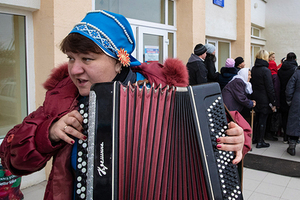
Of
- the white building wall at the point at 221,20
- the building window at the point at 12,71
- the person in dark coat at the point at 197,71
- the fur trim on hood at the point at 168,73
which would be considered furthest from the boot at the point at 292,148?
the building window at the point at 12,71

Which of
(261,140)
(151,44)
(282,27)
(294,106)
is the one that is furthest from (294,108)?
(282,27)

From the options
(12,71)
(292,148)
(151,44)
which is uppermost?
(151,44)

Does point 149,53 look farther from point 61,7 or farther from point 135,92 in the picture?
point 135,92

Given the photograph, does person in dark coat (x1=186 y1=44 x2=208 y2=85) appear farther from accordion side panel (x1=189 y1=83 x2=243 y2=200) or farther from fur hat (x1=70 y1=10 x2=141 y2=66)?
accordion side panel (x1=189 y1=83 x2=243 y2=200)

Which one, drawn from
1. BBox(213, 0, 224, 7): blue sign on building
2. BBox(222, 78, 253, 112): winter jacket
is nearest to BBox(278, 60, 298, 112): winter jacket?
BBox(222, 78, 253, 112): winter jacket

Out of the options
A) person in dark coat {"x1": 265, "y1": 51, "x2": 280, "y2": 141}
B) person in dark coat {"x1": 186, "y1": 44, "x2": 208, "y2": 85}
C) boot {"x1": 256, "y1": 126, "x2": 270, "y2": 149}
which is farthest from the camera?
person in dark coat {"x1": 265, "y1": 51, "x2": 280, "y2": 141}

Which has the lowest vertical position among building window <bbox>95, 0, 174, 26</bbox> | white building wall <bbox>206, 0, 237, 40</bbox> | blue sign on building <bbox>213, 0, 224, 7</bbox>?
building window <bbox>95, 0, 174, 26</bbox>

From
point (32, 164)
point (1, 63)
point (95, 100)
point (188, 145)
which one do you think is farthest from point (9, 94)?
point (188, 145)

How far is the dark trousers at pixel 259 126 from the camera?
5.25m

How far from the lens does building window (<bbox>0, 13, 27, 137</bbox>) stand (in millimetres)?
3103

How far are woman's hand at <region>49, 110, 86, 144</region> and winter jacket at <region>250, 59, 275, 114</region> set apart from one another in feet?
15.0

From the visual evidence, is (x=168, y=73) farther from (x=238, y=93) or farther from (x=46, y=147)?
(x=238, y=93)

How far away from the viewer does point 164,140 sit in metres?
1.16

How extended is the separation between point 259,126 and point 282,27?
24.6ft
